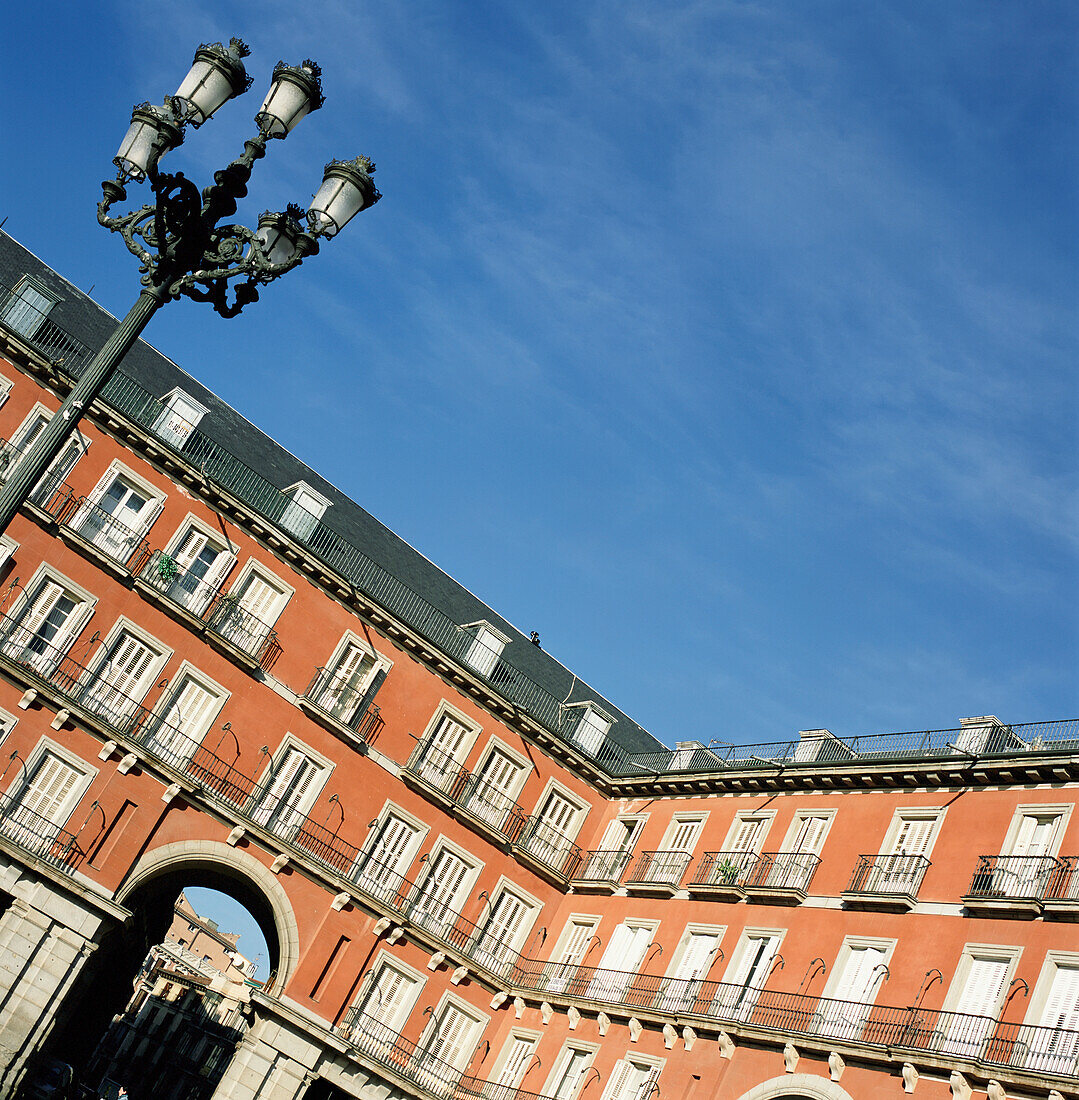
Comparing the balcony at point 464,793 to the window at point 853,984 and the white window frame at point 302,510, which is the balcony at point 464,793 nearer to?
the white window frame at point 302,510

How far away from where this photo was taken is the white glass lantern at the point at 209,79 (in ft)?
44.2

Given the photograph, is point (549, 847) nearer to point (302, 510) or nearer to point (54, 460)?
point (302, 510)

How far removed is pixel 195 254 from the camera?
13367 millimetres

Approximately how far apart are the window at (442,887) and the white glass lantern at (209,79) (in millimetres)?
30839

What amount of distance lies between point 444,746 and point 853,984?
16208 mm

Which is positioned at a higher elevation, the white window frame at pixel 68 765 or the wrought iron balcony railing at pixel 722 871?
the wrought iron balcony railing at pixel 722 871

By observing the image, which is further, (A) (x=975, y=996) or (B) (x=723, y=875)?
(B) (x=723, y=875)

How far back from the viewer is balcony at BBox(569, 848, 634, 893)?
1634 inches

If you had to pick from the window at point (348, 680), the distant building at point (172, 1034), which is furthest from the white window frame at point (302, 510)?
the distant building at point (172, 1034)

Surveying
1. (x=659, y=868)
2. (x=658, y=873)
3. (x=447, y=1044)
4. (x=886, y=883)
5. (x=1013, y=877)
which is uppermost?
(x=1013, y=877)

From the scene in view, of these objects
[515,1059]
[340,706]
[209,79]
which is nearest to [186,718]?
[340,706]

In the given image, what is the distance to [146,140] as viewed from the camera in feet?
44.0

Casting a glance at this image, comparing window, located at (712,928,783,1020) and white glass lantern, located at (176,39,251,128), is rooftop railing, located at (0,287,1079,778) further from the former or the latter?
white glass lantern, located at (176,39,251,128)

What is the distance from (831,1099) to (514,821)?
16.2 m
